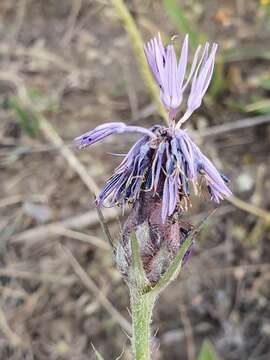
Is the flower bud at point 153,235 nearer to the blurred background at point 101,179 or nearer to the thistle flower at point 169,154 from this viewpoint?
the thistle flower at point 169,154

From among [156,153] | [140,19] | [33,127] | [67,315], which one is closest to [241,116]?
[140,19]

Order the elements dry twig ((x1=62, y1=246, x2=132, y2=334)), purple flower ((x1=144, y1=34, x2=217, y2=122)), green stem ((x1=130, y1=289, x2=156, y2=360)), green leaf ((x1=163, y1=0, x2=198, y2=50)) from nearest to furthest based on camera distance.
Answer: purple flower ((x1=144, y1=34, x2=217, y2=122)) < green stem ((x1=130, y1=289, x2=156, y2=360)) < dry twig ((x1=62, y1=246, x2=132, y2=334)) < green leaf ((x1=163, y1=0, x2=198, y2=50))

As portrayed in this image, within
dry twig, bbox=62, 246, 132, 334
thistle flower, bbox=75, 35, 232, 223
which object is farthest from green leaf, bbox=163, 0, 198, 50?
thistle flower, bbox=75, 35, 232, 223

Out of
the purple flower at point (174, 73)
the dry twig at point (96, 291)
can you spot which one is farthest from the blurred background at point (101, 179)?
the purple flower at point (174, 73)

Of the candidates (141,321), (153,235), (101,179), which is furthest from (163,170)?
(101,179)

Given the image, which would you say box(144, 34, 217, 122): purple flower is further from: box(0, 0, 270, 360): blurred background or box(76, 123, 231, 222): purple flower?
box(0, 0, 270, 360): blurred background

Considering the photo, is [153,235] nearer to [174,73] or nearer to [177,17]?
[174,73]

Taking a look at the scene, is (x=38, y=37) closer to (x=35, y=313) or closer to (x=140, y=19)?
(x=140, y=19)
